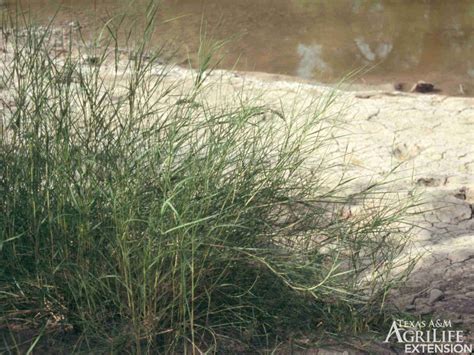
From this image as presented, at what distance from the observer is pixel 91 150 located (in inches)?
103

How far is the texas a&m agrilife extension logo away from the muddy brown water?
3.21m

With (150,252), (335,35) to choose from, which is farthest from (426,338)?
(335,35)

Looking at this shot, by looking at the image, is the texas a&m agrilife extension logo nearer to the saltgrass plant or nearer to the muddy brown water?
the saltgrass plant

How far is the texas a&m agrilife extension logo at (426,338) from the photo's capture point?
2.63 metres

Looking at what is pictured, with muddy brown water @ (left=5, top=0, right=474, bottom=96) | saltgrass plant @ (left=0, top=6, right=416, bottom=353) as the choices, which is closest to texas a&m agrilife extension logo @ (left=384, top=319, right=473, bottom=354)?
saltgrass plant @ (left=0, top=6, right=416, bottom=353)

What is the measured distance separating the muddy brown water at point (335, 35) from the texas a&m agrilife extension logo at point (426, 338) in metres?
3.21

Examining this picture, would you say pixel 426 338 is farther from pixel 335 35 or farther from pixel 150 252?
pixel 335 35

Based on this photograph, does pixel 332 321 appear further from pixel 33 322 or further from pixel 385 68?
pixel 385 68

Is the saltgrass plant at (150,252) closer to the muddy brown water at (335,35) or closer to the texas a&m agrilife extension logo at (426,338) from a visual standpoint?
the texas a&m agrilife extension logo at (426,338)

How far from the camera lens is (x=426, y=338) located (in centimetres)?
267

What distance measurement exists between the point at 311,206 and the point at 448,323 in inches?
22.3

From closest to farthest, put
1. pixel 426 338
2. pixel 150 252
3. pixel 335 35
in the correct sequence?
pixel 150 252, pixel 426 338, pixel 335 35

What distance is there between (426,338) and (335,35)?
439 cm

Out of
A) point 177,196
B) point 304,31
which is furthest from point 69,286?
point 304,31
